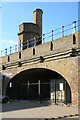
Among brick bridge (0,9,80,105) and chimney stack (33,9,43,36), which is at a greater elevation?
chimney stack (33,9,43,36)

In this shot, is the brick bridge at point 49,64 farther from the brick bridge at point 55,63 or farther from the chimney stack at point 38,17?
the chimney stack at point 38,17

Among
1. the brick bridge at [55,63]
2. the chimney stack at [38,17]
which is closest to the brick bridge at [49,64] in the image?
the brick bridge at [55,63]

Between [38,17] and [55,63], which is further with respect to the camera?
[38,17]

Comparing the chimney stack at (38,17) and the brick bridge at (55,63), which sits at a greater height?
the chimney stack at (38,17)

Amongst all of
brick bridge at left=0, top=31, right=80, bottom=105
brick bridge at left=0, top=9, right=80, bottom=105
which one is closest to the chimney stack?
brick bridge at left=0, top=9, right=80, bottom=105

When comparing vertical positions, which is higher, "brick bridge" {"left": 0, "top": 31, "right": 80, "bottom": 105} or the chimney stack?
the chimney stack

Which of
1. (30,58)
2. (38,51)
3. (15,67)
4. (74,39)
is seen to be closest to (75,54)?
(74,39)

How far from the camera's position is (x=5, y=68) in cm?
2247

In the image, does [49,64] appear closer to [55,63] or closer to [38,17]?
[55,63]

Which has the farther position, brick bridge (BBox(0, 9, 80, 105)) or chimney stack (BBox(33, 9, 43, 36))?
chimney stack (BBox(33, 9, 43, 36))

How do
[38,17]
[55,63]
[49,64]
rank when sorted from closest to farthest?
[55,63]
[49,64]
[38,17]

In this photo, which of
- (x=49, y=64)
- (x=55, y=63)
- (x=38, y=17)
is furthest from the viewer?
(x=38, y=17)

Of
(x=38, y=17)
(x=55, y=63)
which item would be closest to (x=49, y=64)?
(x=55, y=63)

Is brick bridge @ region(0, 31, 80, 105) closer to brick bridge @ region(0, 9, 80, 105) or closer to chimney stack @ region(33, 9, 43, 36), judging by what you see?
brick bridge @ region(0, 9, 80, 105)
